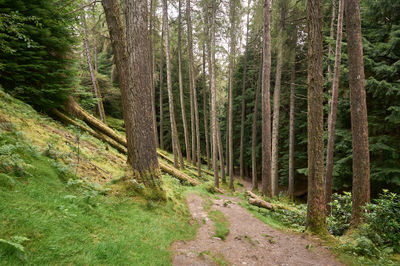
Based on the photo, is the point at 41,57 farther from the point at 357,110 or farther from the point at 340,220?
the point at 340,220

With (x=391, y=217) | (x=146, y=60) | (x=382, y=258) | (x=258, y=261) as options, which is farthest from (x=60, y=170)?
(x=391, y=217)

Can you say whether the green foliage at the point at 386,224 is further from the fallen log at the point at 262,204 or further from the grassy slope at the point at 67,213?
the grassy slope at the point at 67,213

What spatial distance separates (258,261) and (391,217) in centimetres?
346

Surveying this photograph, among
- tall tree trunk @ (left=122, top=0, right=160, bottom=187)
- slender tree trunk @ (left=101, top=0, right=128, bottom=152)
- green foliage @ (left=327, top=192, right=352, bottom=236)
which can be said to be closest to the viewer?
slender tree trunk @ (left=101, top=0, right=128, bottom=152)

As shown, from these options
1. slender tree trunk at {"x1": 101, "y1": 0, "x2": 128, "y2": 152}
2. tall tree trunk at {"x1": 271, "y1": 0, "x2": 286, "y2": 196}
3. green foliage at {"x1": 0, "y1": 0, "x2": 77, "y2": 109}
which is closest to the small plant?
slender tree trunk at {"x1": 101, "y1": 0, "x2": 128, "y2": 152}

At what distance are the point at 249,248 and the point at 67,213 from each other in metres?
4.29

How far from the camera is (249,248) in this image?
16.7 feet

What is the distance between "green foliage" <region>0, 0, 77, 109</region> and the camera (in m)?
6.21

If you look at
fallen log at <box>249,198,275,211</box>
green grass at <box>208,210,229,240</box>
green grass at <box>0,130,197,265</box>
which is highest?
green grass at <box>0,130,197,265</box>

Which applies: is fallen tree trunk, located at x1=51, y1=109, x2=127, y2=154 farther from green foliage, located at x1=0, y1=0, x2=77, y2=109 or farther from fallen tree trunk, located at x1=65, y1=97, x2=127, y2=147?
green foliage, located at x1=0, y1=0, x2=77, y2=109

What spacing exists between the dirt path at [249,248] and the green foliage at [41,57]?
23.3 ft

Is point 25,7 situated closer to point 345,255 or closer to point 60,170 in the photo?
point 60,170

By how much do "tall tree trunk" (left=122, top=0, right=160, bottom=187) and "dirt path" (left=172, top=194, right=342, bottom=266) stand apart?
2034 mm

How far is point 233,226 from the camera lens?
6656 millimetres
